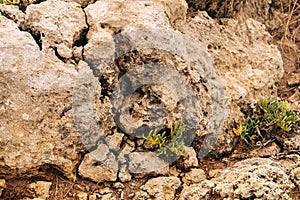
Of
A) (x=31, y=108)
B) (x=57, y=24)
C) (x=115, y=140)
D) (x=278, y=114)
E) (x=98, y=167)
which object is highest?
(x=57, y=24)

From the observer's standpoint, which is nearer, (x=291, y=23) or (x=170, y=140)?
(x=170, y=140)

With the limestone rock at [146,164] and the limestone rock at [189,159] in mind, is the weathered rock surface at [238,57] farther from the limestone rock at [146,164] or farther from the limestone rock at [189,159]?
the limestone rock at [146,164]

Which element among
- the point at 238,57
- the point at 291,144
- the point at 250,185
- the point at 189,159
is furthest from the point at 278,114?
the point at 250,185

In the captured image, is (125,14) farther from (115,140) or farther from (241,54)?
(241,54)

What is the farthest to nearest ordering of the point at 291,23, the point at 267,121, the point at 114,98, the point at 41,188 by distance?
A: the point at 291,23
the point at 267,121
the point at 114,98
the point at 41,188

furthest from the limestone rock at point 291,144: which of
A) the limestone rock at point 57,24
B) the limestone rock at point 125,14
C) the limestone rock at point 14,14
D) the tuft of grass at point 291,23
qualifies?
the limestone rock at point 14,14

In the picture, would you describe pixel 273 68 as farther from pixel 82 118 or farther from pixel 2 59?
pixel 2 59
